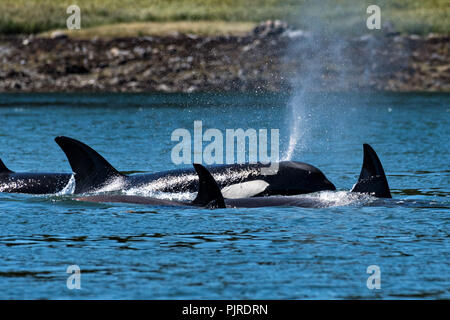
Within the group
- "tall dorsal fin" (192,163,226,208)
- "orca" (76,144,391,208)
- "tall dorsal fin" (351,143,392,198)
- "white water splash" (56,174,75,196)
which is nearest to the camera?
"tall dorsal fin" (192,163,226,208)

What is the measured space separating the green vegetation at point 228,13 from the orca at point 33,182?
45.7 meters

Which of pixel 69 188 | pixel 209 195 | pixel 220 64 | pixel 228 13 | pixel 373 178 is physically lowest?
pixel 69 188

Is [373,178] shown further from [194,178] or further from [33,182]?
[33,182]

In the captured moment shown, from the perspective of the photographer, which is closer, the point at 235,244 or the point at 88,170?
the point at 235,244

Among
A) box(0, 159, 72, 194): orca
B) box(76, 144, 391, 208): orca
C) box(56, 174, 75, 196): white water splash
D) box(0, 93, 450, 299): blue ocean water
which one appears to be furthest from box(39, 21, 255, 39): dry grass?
box(76, 144, 391, 208): orca

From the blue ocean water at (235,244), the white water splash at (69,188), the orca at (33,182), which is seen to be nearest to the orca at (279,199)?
the blue ocean water at (235,244)

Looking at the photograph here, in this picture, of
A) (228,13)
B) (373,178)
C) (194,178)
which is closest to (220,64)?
(228,13)

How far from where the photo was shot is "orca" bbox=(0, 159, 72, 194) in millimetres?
19016

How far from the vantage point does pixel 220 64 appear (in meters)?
59.8

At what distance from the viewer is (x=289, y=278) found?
37.2 feet

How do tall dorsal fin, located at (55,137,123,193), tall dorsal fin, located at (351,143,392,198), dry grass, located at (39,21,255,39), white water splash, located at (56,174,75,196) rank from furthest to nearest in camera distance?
dry grass, located at (39,21,255,39) → white water splash, located at (56,174,75,196) → tall dorsal fin, located at (55,137,123,193) → tall dorsal fin, located at (351,143,392,198)

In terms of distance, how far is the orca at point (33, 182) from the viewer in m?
19.0

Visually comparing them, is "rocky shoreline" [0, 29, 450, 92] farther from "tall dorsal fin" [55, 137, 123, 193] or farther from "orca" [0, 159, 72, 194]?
"tall dorsal fin" [55, 137, 123, 193]

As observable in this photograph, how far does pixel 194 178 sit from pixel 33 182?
10.1 feet
